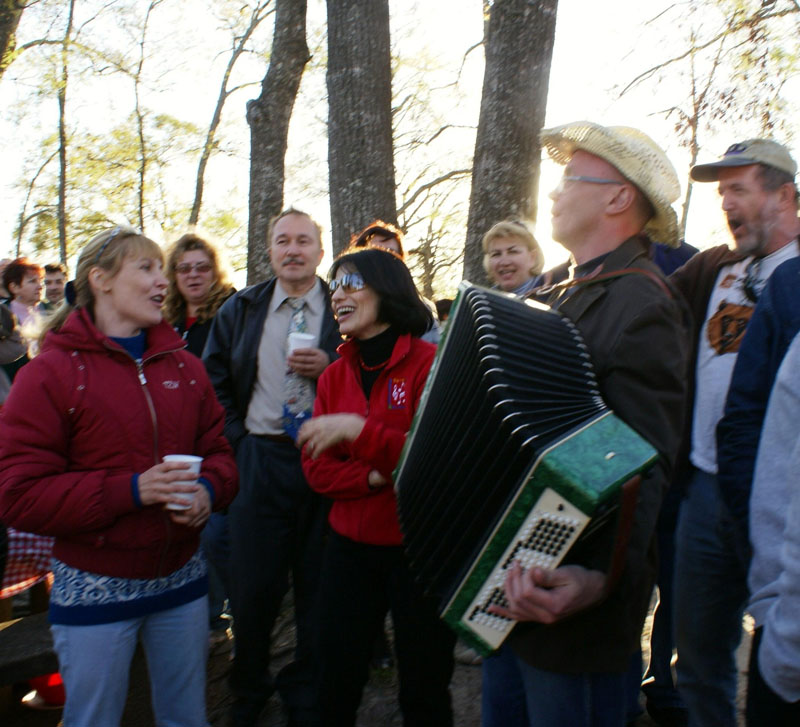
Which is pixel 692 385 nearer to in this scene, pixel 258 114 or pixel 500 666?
pixel 500 666

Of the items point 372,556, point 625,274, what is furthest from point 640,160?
point 372,556

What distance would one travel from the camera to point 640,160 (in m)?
2.07

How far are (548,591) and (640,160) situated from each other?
1.21 meters

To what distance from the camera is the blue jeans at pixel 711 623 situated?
2768 mm

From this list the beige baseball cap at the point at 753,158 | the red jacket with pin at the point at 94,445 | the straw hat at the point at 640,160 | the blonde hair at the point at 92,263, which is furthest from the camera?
the beige baseball cap at the point at 753,158

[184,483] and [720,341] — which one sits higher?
[720,341]

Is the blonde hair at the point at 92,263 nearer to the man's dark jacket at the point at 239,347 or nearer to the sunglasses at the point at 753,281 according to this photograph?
the man's dark jacket at the point at 239,347

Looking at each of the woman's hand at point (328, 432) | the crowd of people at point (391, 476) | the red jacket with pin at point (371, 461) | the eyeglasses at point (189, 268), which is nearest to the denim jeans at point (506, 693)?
the crowd of people at point (391, 476)

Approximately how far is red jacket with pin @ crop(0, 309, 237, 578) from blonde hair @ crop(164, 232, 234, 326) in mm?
1631

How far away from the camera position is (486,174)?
5156 mm

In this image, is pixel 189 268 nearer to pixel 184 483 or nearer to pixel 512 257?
pixel 512 257

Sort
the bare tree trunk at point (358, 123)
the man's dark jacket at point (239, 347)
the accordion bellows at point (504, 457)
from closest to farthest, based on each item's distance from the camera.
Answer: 1. the accordion bellows at point (504, 457)
2. the man's dark jacket at point (239, 347)
3. the bare tree trunk at point (358, 123)

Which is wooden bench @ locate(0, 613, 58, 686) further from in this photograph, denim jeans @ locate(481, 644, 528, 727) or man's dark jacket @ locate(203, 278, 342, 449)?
denim jeans @ locate(481, 644, 528, 727)

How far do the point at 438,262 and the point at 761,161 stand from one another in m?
28.9
